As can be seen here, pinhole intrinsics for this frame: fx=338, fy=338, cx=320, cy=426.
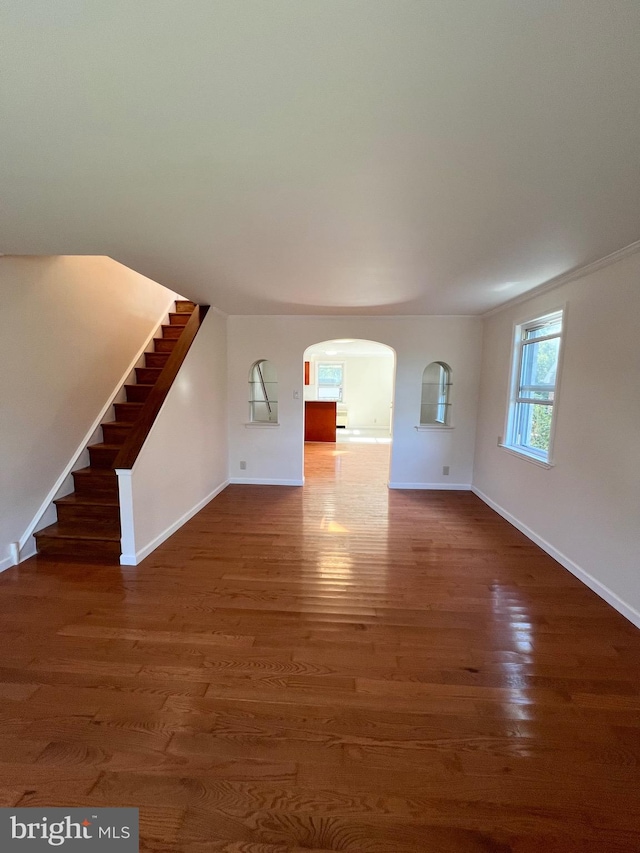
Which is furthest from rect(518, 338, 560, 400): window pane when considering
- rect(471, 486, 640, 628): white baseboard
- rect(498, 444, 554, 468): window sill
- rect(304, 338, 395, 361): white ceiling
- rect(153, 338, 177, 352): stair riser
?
rect(304, 338, 395, 361): white ceiling

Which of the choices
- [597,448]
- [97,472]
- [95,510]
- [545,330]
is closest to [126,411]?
[97,472]

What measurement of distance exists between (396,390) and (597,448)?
266cm

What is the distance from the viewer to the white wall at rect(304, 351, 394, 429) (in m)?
11.1

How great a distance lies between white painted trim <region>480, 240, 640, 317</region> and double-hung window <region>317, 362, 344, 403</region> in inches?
296

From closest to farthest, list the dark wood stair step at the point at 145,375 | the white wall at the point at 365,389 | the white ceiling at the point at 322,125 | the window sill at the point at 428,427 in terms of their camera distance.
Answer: the white ceiling at the point at 322,125 → the dark wood stair step at the point at 145,375 → the window sill at the point at 428,427 → the white wall at the point at 365,389

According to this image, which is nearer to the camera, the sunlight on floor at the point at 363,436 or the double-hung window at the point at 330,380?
the sunlight on floor at the point at 363,436

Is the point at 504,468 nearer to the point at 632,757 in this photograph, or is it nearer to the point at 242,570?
the point at 632,757

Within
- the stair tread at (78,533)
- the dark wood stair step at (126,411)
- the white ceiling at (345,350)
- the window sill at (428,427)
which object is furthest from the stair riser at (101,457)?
the white ceiling at (345,350)

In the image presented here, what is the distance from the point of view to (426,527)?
364cm

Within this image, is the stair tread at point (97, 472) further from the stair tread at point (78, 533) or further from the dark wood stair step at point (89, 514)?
the stair tread at point (78, 533)

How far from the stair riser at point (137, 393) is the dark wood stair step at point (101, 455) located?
746mm

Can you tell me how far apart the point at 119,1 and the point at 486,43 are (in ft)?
3.19

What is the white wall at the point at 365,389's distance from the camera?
11.1 m

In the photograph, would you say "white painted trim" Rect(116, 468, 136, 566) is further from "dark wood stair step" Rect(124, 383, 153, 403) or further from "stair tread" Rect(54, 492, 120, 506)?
"dark wood stair step" Rect(124, 383, 153, 403)
